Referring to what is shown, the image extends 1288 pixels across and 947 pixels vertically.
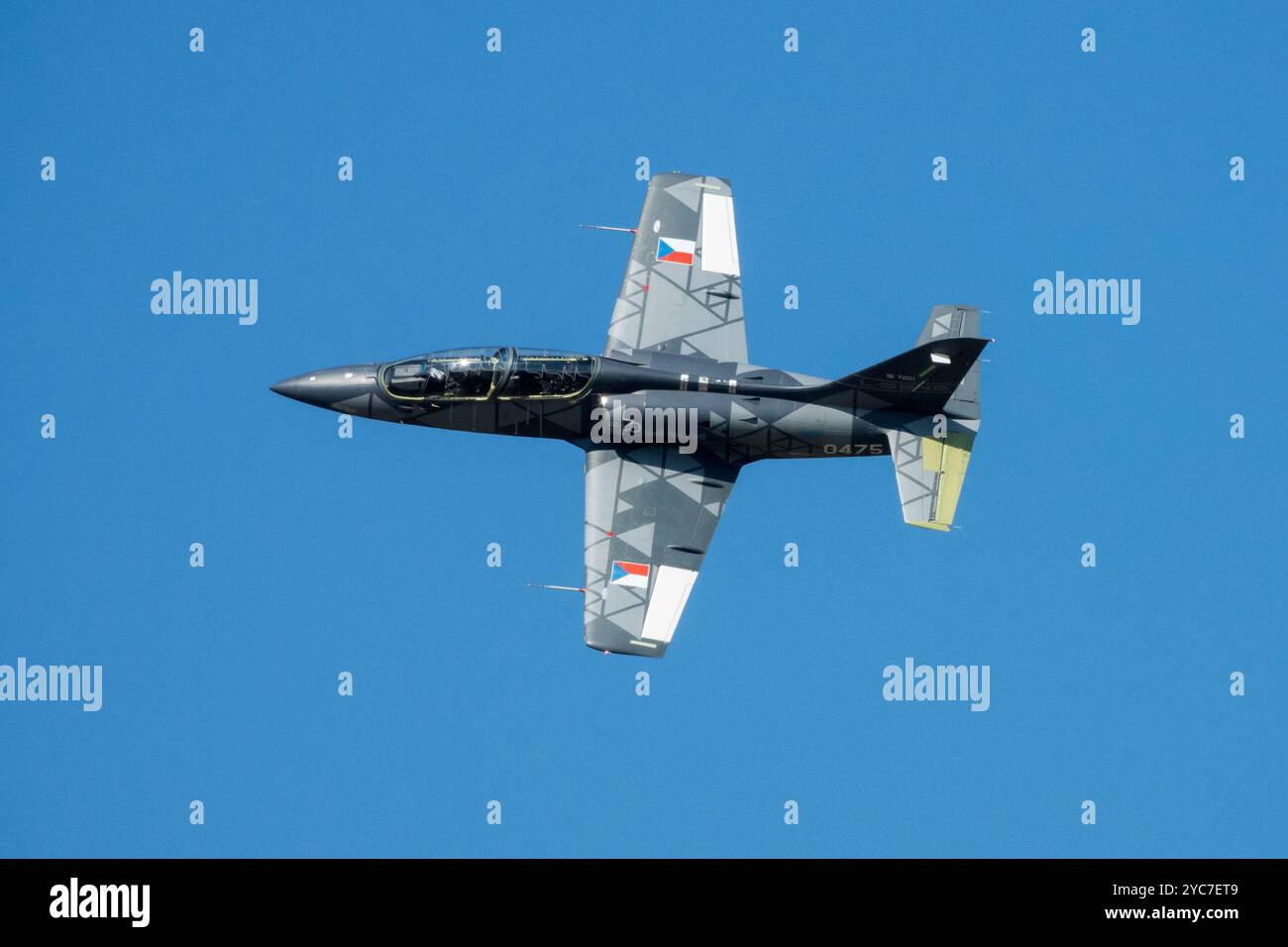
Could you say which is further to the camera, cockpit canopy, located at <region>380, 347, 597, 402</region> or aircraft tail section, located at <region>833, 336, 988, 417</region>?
cockpit canopy, located at <region>380, 347, 597, 402</region>

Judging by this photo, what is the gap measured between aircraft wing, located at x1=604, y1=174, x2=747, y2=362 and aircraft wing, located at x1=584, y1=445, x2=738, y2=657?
2211 mm

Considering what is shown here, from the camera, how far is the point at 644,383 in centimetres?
3117

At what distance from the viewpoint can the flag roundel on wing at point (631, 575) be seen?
3031cm

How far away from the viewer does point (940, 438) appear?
3091cm

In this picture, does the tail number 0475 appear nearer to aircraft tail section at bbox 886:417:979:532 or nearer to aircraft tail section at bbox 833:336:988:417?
aircraft tail section at bbox 886:417:979:532

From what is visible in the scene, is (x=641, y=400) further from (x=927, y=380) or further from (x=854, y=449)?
(x=927, y=380)

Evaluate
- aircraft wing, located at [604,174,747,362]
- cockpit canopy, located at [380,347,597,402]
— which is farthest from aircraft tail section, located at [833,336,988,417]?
cockpit canopy, located at [380,347,597,402]

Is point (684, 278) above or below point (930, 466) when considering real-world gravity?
above

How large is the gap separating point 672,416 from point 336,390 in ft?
20.3

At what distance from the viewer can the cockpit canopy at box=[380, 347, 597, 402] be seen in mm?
31125

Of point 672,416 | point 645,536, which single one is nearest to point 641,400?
point 672,416

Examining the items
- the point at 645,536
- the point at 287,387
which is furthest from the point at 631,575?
the point at 287,387

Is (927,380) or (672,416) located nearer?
(927,380)

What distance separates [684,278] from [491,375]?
4.34 metres
